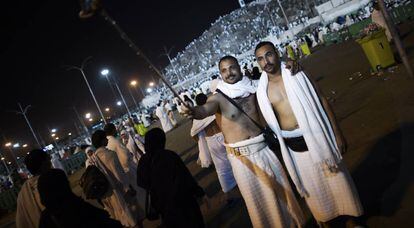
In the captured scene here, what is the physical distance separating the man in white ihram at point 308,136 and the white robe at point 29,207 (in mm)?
3297

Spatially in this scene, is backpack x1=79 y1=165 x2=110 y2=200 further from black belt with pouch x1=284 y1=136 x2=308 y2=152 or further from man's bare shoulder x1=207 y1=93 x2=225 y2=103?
black belt with pouch x1=284 y1=136 x2=308 y2=152

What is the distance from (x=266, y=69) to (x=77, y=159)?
25.7 m

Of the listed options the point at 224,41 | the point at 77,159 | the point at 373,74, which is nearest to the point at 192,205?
the point at 373,74

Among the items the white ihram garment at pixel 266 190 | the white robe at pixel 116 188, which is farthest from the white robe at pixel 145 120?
the white ihram garment at pixel 266 190

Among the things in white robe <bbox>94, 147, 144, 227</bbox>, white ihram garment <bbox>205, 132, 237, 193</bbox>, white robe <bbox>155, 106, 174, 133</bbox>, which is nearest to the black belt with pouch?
white ihram garment <bbox>205, 132, 237, 193</bbox>

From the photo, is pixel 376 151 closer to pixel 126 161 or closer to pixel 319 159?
pixel 319 159

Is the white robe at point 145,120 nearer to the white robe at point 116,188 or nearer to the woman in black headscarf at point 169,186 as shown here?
the white robe at point 116,188

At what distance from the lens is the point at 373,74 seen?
10.1 metres

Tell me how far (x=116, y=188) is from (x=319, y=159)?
402 cm

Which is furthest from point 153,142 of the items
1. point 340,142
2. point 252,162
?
point 340,142

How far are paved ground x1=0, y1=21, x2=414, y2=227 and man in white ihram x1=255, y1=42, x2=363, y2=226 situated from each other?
591 mm

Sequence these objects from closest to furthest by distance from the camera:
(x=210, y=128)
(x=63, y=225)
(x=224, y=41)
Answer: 1. (x=63, y=225)
2. (x=210, y=128)
3. (x=224, y=41)

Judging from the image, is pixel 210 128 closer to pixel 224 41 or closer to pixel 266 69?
pixel 266 69

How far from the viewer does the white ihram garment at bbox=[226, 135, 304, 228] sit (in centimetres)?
381
